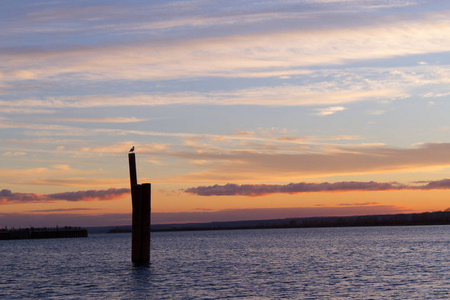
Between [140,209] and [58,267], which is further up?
[140,209]

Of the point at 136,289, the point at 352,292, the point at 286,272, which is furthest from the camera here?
the point at 286,272

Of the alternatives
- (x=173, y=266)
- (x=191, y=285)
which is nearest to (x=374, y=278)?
(x=191, y=285)

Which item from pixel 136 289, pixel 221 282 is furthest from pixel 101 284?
pixel 221 282

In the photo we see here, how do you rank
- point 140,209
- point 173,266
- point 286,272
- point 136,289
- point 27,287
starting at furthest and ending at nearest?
point 173,266 → point 286,272 → point 140,209 → point 27,287 → point 136,289

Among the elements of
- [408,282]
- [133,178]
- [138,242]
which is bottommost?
[408,282]

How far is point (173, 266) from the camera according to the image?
208 ft

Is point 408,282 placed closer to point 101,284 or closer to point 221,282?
point 221,282

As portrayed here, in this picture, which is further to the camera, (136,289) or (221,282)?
(221,282)

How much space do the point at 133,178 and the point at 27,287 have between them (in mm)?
11901

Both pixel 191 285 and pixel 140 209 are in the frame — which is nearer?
pixel 191 285

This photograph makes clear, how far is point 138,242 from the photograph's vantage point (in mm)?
52281

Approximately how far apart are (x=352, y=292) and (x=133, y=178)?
21.0 m

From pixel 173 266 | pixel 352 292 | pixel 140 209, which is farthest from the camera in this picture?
pixel 173 266

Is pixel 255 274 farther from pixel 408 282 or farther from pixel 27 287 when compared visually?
pixel 27 287
